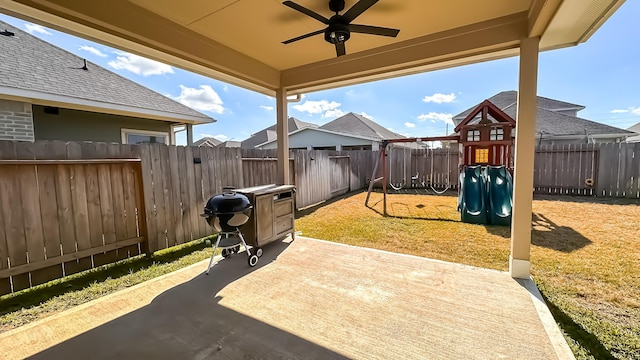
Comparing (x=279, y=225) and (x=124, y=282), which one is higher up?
(x=279, y=225)

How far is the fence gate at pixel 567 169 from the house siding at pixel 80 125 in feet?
39.2

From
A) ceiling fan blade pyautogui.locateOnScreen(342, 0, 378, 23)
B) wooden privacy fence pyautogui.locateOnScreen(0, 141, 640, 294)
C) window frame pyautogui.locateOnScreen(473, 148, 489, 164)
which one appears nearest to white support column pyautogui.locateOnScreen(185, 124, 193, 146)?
wooden privacy fence pyautogui.locateOnScreen(0, 141, 640, 294)

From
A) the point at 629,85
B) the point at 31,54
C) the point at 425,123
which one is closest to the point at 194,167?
the point at 31,54

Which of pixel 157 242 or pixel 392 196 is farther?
pixel 392 196

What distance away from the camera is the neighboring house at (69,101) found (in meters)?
4.28

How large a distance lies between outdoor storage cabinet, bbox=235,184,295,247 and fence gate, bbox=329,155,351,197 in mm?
4526

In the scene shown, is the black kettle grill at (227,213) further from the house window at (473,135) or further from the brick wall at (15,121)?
the house window at (473,135)

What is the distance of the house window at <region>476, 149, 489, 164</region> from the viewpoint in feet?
19.6

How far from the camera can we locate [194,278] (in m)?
2.83

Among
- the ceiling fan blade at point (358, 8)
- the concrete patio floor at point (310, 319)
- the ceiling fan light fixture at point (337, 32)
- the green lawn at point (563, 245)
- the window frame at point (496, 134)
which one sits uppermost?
the ceiling fan blade at point (358, 8)

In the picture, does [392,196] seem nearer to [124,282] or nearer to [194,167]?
[194,167]

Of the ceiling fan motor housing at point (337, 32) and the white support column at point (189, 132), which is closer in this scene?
the ceiling fan motor housing at point (337, 32)

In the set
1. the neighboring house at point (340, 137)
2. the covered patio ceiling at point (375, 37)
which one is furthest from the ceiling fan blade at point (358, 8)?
the neighboring house at point (340, 137)

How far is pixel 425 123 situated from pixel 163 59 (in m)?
30.6
